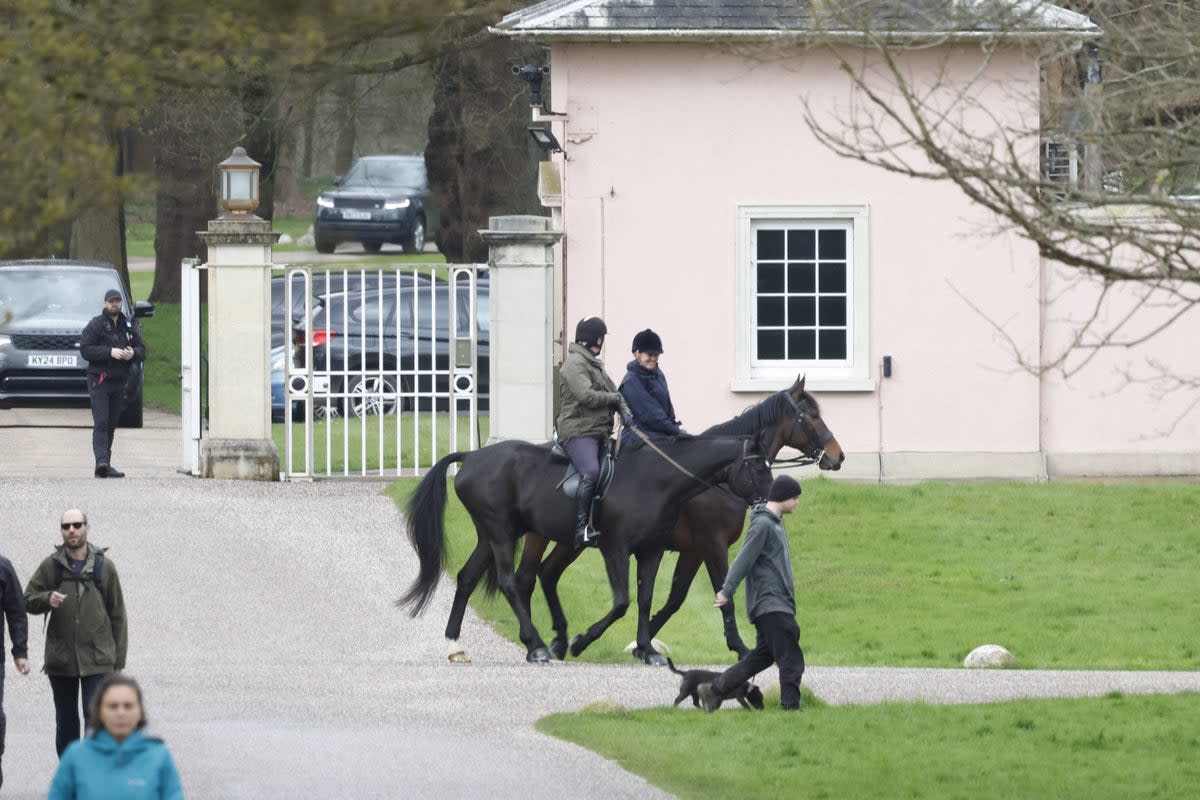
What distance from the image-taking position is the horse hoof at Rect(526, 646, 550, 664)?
50.6 ft

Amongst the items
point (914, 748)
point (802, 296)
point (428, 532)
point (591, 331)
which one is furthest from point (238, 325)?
point (914, 748)

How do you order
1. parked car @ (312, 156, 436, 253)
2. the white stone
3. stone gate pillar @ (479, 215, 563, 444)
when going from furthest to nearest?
parked car @ (312, 156, 436, 253)
stone gate pillar @ (479, 215, 563, 444)
the white stone

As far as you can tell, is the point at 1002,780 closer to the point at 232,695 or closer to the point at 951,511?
the point at 232,695

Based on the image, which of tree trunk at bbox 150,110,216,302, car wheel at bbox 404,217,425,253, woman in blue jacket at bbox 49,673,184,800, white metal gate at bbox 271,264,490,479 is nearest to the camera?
woman in blue jacket at bbox 49,673,184,800

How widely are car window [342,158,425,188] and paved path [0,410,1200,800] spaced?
95.7ft

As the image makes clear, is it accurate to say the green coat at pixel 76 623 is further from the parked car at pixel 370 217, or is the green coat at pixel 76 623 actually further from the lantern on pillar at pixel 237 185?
the parked car at pixel 370 217

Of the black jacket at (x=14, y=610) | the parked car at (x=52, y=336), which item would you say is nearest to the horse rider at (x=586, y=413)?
the black jacket at (x=14, y=610)

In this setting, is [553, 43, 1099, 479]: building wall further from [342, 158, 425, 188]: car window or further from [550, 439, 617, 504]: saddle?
[342, 158, 425, 188]: car window

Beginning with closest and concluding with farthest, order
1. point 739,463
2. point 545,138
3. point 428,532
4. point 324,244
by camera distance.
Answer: point 739,463
point 428,532
point 545,138
point 324,244

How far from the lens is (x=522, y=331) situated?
868 inches

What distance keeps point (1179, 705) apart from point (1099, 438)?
1064 cm

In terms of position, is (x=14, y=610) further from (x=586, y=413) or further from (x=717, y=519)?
(x=717, y=519)

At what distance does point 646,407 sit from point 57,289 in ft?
46.0

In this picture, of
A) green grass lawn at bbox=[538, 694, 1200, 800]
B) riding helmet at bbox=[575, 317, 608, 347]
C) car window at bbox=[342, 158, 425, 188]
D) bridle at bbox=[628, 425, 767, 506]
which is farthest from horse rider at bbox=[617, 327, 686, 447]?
car window at bbox=[342, 158, 425, 188]
